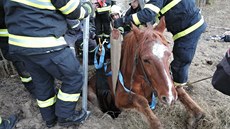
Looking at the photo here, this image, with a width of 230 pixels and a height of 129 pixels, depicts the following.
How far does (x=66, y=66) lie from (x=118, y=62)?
2.29ft

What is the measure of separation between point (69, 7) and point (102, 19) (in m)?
2.95

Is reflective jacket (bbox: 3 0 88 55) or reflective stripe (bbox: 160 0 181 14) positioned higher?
reflective jacket (bbox: 3 0 88 55)

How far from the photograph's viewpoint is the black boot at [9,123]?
3.35 metres

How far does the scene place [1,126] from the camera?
3.32 meters

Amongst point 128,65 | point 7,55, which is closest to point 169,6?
point 128,65

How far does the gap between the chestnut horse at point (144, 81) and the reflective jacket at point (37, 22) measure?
2.56ft

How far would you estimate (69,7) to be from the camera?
2748 millimetres

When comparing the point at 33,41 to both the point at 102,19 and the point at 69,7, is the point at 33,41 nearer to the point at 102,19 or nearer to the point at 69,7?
the point at 69,7

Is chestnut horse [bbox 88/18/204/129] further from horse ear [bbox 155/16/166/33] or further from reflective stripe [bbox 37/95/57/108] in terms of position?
reflective stripe [bbox 37/95/57/108]

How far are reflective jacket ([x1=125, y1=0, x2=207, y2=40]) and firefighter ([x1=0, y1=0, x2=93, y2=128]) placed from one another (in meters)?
0.77

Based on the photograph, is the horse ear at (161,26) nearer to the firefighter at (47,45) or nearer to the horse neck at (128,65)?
the horse neck at (128,65)

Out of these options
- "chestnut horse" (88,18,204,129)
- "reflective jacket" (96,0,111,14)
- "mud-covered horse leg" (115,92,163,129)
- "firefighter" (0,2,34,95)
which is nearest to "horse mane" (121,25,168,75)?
"chestnut horse" (88,18,204,129)

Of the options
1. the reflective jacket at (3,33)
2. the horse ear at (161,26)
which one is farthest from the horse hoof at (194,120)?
the reflective jacket at (3,33)

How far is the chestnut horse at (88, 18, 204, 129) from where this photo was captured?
271 centimetres
